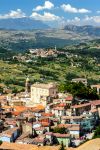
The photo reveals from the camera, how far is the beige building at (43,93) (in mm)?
78912

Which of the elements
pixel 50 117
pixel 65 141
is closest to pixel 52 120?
pixel 50 117

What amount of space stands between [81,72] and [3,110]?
3639 inches

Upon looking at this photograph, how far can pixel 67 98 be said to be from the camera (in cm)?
7431

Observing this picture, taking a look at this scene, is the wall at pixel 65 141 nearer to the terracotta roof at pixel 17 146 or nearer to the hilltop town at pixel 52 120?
the hilltop town at pixel 52 120

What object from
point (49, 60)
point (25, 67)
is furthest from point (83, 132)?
point (49, 60)

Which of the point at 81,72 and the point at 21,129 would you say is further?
the point at 81,72

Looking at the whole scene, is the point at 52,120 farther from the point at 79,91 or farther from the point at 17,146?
the point at 79,91

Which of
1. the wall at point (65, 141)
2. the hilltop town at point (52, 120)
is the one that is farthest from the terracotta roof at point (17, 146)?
the wall at point (65, 141)

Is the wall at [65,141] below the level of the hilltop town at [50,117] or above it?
below

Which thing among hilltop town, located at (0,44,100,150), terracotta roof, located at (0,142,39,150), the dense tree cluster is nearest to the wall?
hilltop town, located at (0,44,100,150)

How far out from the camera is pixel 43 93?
83.6 m

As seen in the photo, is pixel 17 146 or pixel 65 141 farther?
pixel 65 141

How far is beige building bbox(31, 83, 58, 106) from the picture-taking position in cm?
7891

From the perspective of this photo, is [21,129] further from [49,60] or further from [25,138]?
[49,60]
